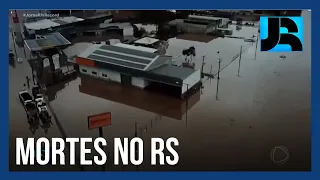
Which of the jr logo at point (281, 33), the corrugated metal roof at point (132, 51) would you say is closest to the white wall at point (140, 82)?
the corrugated metal roof at point (132, 51)

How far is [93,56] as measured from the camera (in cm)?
328

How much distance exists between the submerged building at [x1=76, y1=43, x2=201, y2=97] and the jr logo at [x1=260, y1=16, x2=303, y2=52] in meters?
0.63

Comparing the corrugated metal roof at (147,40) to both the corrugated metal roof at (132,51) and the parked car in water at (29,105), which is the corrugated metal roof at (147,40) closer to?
the corrugated metal roof at (132,51)

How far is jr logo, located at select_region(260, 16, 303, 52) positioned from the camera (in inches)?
116

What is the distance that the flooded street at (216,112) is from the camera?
2.92 meters

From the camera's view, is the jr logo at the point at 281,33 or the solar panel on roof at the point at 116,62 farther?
the solar panel on roof at the point at 116,62

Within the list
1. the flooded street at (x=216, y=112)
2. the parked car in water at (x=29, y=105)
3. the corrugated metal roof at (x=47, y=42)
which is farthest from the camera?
the corrugated metal roof at (x=47, y=42)

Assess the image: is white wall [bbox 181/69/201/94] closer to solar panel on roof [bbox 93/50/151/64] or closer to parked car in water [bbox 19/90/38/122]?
solar panel on roof [bbox 93/50/151/64]

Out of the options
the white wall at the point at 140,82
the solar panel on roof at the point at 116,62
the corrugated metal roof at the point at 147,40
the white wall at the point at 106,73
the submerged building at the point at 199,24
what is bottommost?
the white wall at the point at 140,82

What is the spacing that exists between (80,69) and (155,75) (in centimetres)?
70

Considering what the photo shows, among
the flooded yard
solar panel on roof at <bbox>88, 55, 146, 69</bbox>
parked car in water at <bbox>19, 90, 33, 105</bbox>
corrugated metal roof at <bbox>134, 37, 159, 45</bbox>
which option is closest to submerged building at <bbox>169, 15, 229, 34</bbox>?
the flooded yard

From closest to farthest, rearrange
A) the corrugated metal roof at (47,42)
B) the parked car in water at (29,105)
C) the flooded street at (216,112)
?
the flooded street at (216,112) → the parked car in water at (29,105) → the corrugated metal roof at (47,42)

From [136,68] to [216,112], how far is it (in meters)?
0.76

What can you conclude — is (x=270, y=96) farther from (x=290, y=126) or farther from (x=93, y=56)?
(x=93, y=56)
